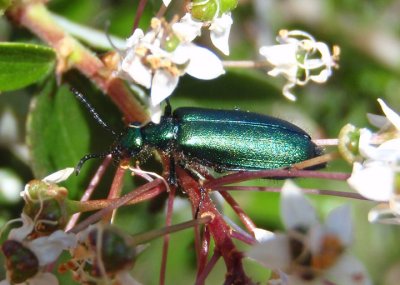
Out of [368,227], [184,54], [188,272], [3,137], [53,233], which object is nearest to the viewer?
[53,233]

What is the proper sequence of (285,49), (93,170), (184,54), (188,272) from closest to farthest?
(184,54)
(285,49)
(93,170)
(188,272)

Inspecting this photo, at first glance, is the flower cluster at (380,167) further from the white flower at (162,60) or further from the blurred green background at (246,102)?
the blurred green background at (246,102)

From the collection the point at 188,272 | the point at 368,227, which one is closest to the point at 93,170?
the point at 188,272

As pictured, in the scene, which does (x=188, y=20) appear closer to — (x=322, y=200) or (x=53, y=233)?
(x=53, y=233)

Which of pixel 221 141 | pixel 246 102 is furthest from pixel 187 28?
pixel 246 102

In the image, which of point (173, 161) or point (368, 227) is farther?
point (368, 227)

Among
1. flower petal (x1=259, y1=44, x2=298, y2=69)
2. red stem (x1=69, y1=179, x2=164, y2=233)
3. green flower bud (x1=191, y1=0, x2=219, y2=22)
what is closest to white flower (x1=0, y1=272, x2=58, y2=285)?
red stem (x1=69, y1=179, x2=164, y2=233)
